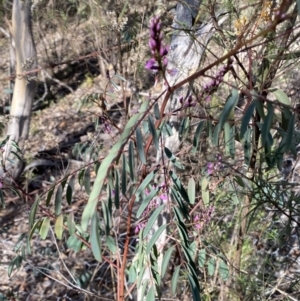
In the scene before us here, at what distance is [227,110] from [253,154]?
57 centimetres

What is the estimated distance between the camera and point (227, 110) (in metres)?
0.99

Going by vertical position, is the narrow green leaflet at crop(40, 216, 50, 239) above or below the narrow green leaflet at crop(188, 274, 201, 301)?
below

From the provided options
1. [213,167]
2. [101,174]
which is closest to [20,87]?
[213,167]

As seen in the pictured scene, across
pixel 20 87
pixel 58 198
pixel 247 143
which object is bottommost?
pixel 20 87

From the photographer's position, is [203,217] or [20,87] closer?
[203,217]

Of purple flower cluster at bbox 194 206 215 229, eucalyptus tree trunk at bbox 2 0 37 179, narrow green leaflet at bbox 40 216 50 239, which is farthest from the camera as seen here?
eucalyptus tree trunk at bbox 2 0 37 179

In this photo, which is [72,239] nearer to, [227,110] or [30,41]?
[227,110]

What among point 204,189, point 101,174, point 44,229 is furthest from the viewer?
point 204,189

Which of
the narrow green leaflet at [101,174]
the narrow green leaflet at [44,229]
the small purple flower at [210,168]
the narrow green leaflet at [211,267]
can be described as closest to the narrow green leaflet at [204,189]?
the small purple flower at [210,168]

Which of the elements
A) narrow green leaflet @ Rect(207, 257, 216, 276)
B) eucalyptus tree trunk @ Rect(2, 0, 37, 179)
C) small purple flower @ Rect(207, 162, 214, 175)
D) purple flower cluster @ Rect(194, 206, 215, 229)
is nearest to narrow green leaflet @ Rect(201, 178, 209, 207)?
small purple flower @ Rect(207, 162, 214, 175)

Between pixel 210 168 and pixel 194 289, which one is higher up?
pixel 210 168

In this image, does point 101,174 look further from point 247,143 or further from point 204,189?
point 204,189

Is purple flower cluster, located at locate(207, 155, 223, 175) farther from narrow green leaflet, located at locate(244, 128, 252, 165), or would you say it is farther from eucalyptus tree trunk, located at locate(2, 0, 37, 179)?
eucalyptus tree trunk, located at locate(2, 0, 37, 179)

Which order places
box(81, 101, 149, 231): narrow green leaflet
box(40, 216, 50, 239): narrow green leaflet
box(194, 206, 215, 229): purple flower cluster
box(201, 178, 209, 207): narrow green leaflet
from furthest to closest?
1. box(194, 206, 215, 229): purple flower cluster
2. box(201, 178, 209, 207): narrow green leaflet
3. box(40, 216, 50, 239): narrow green leaflet
4. box(81, 101, 149, 231): narrow green leaflet
